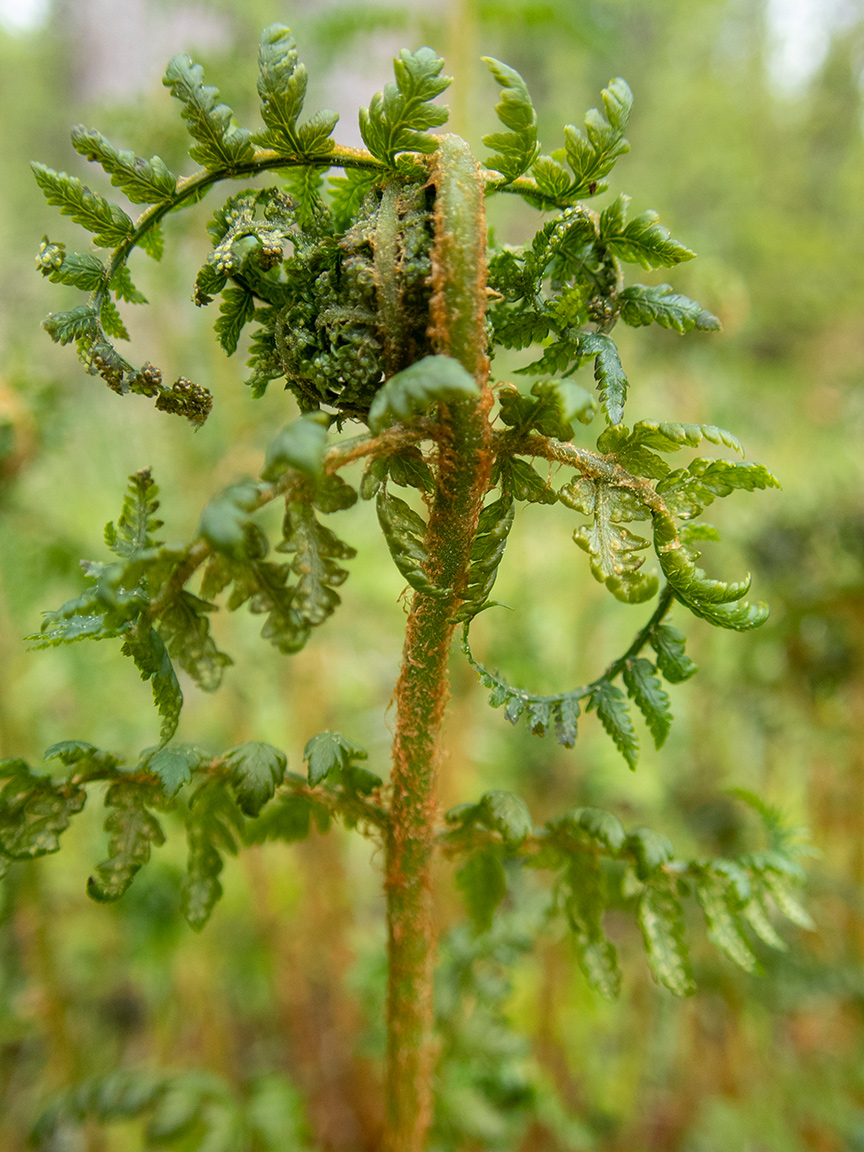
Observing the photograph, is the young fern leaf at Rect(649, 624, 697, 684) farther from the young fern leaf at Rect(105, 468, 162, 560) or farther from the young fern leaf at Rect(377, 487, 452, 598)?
the young fern leaf at Rect(105, 468, 162, 560)

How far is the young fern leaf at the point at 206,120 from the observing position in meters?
0.46

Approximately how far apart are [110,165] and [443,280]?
0.22 meters

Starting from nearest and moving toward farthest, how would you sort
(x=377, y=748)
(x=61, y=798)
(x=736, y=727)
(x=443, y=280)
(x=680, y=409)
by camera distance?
1. (x=443, y=280)
2. (x=61, y=798)
3. (x=736, y=727)
4. (x=680, y=409)
5. (x=377, y=748)

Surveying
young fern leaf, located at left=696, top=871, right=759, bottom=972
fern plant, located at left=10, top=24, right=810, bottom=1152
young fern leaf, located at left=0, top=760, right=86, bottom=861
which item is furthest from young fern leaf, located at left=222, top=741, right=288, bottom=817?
young fern leaf, located at left=696, top=871, right=759, bottom=972

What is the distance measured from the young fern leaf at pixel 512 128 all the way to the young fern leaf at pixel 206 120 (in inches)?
5.8

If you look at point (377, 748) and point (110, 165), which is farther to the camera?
point (377, 748)

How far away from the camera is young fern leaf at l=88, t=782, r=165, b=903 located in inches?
20.5

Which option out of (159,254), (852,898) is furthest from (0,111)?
(852,898)

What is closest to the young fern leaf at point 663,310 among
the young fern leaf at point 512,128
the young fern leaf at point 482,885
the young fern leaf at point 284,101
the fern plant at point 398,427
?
the fern plant at point 398,427

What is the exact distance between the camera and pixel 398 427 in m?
0.47

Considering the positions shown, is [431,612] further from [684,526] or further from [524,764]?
[524,764]

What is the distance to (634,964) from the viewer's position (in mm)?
1796

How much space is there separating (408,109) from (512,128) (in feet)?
0.21

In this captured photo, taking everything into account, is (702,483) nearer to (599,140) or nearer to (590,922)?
(599,140)
